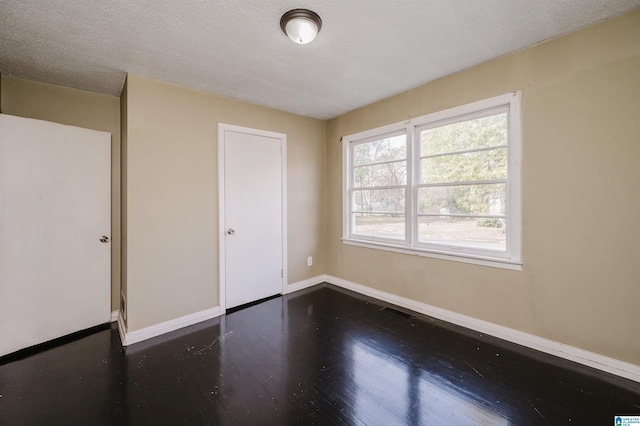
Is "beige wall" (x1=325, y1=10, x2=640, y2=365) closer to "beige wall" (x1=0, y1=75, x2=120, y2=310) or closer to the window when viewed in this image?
the window

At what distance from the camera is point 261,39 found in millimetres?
2066

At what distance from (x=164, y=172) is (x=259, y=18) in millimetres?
1751

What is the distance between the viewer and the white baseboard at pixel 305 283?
3833mm

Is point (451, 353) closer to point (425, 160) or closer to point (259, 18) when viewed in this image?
point (425, 160)

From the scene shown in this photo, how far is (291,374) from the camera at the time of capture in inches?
79.4

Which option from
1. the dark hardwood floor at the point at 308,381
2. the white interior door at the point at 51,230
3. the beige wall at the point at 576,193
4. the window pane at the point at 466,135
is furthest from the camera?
the window pane at the point at 466,135

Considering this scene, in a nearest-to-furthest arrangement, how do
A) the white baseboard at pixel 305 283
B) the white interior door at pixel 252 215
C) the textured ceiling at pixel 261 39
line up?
the textured ceiling at pixel 261 39 → the white interior door at pixel 252 215 → the white baseboard at pixel 305 283

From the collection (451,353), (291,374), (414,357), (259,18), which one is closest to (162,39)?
(259,18)

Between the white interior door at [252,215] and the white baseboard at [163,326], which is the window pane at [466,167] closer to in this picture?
the white interior door at [252,215]

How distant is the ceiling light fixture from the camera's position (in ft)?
5.79

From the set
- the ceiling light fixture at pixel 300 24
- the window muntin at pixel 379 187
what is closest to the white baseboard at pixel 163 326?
the window muntin at pixel 379 187

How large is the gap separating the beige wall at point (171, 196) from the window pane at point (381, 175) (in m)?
1.56

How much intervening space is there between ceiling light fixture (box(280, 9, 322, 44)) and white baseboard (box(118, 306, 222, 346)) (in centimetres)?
285

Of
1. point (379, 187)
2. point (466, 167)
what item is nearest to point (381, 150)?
point (379, 187)
